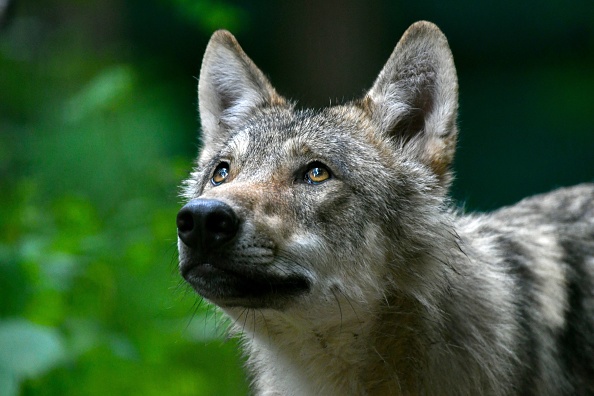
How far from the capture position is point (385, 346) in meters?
4.48

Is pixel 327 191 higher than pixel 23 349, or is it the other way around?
pixel 327 191

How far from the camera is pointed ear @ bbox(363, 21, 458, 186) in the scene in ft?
15.3

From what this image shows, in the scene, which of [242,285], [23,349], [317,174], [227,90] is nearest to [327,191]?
[317,174]

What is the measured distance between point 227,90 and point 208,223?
181 centimetres

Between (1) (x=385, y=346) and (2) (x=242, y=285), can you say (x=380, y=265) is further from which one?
(2) (x=242, y=285)

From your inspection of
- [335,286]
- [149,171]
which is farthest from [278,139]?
[149,171]

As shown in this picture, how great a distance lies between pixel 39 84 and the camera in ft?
31.1

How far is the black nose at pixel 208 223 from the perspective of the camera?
3.87 m

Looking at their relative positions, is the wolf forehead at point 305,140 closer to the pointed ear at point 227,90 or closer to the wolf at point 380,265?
the wolf at point 380,265

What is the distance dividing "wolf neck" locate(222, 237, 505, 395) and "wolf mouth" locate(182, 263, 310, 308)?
0.26 metres

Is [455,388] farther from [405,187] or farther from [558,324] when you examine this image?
[405,187]

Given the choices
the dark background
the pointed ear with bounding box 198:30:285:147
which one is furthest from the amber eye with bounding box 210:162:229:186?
the dark background

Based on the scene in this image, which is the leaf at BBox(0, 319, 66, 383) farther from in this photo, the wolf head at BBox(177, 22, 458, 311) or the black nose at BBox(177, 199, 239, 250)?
the black nose at BBox(177, 199, 239, 250)

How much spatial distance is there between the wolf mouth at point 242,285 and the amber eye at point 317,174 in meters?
0.60
